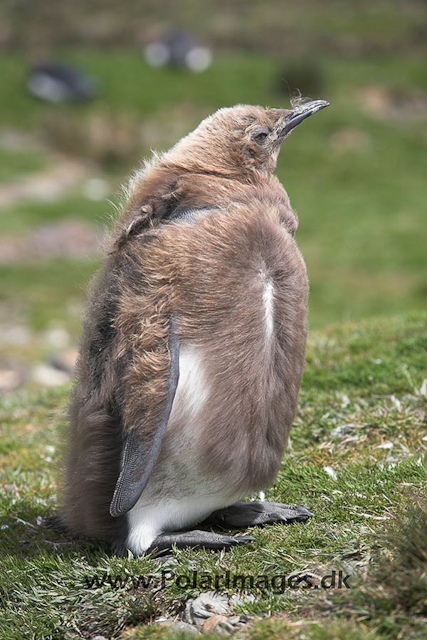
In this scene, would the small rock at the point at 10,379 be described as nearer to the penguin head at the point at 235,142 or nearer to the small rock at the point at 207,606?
the penguin head at the point at 235,142

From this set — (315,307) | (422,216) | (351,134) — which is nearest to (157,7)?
(351,134)

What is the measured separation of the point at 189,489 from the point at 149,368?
0.62 m

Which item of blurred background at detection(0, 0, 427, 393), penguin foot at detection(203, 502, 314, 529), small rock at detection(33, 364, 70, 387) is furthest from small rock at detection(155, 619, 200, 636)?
small rock at detection(33, 364, 70, 387)

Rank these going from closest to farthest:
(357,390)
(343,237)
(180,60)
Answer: (357,390) < (343,237) < (180,60)

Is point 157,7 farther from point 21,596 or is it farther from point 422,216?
point 21,596

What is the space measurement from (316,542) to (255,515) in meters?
0.43

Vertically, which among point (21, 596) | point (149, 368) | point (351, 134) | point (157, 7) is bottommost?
point (21, 596)

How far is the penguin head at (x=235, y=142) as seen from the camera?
163 inches

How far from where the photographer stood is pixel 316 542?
12.5 feet

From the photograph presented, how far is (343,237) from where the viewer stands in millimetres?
19000

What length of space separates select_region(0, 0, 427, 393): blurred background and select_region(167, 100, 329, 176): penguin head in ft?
1.98

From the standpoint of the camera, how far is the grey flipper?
12.1 ft

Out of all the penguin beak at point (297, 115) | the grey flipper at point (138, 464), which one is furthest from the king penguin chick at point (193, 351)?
the penguin beak at point (297, 115)

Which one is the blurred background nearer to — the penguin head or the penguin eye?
the penguin head
